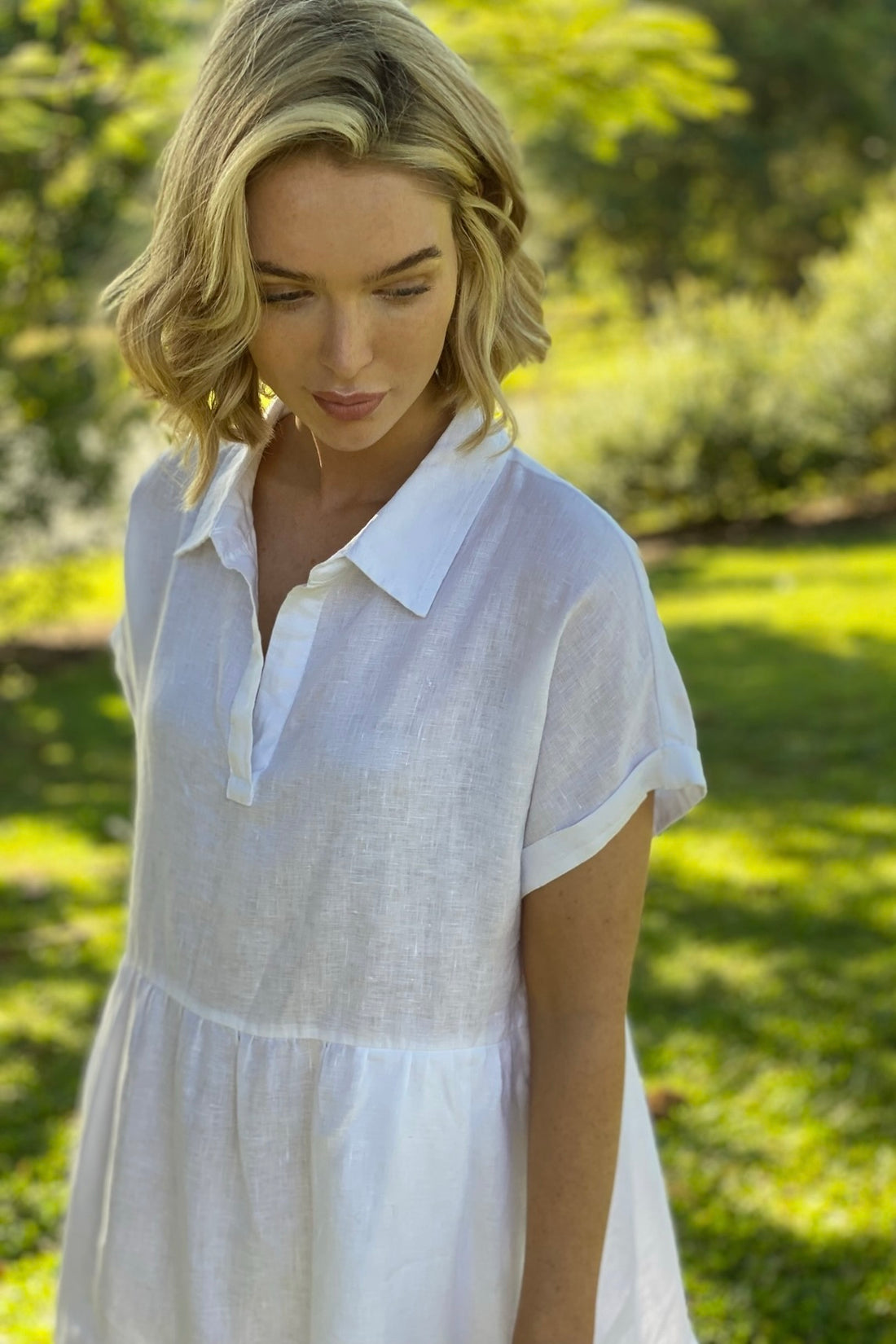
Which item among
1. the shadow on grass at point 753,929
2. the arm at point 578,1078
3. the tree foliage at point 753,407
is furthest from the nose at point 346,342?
the tree foliage at point 753,407

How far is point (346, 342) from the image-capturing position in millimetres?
1394

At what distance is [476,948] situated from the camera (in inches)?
57.7

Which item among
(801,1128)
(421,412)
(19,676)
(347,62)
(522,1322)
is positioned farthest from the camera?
(19,676)

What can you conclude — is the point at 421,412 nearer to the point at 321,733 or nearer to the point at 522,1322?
the point at 321,733

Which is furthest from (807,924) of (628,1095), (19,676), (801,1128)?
(19,676)

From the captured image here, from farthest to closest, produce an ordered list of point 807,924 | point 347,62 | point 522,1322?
point 807,924 < point 522,1322 < point 347,62

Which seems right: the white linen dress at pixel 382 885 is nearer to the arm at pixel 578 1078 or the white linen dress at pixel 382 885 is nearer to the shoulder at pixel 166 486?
the arm at pixel 578 1078

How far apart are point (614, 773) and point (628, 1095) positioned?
452 mm

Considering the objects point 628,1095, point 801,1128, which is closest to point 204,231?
point 628,1095

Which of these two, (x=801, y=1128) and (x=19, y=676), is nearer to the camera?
(x=801, y=1128)

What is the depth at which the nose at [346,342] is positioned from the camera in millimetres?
1393

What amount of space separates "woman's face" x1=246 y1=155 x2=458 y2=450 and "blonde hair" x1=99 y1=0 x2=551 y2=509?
2 centimetres

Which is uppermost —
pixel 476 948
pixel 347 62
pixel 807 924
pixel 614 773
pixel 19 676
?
pixel 347 62

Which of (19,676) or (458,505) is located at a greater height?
(458,505)
